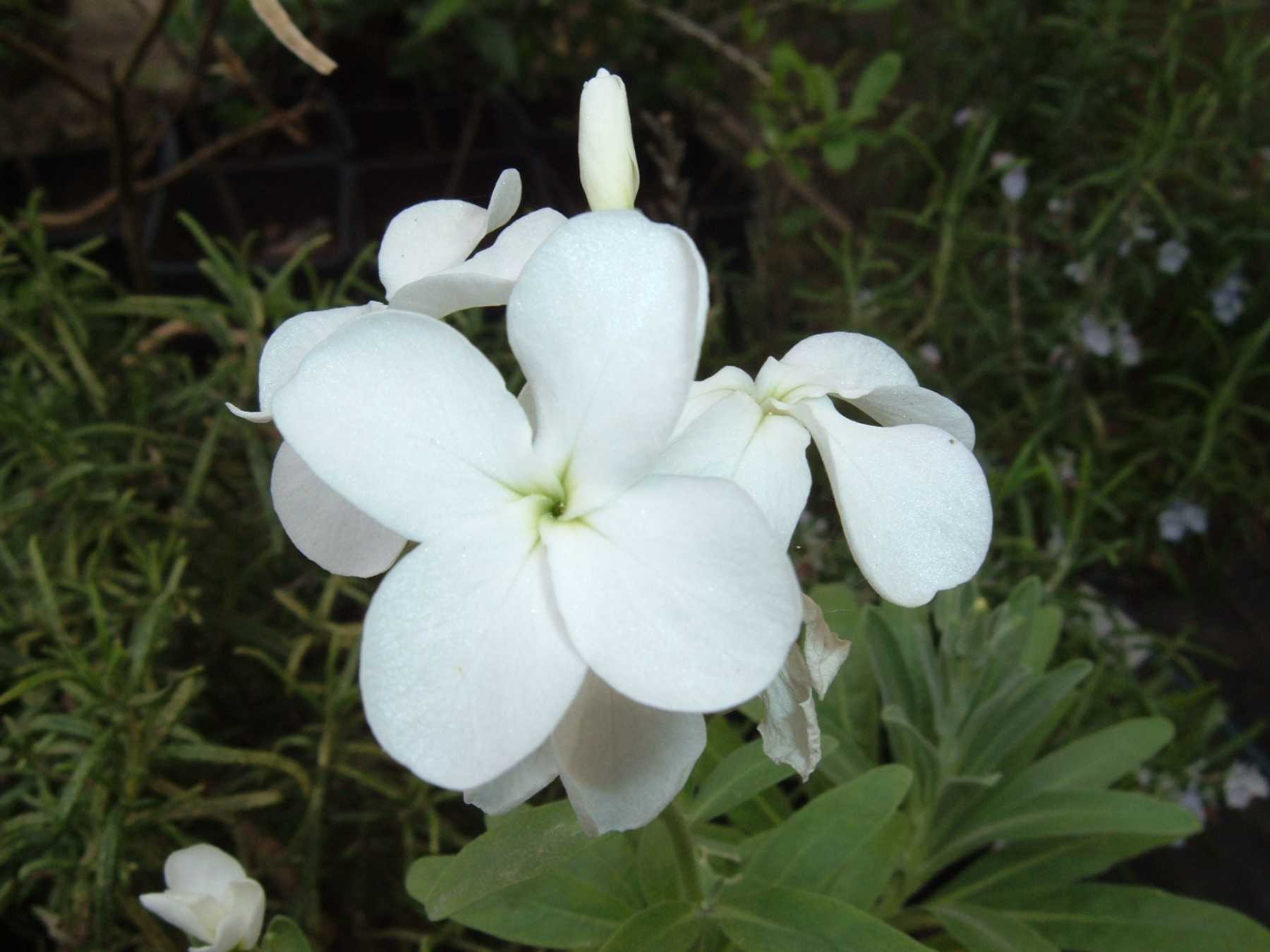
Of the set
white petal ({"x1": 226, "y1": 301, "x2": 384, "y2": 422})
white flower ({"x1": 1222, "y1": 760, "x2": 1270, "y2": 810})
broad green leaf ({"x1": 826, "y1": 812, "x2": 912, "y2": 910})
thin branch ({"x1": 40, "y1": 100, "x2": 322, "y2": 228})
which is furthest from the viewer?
thin branch ({"x1": 40, "y1": 100, "x2": 322, "y2": 228})

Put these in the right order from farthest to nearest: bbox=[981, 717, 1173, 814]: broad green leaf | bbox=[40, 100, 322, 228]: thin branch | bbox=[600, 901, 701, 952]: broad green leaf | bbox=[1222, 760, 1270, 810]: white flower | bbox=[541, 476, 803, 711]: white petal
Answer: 1. bbox=[40, 100, 322, 228]: thin branch
2. bbox=[1222, 760, 1270, 810]: white flower
3. bbox=[981, 717, 1173, 814]: broad green leaf
4. bbox=[600, 901, 701, 952]: broad green leaf
5. bbox=[541, 476, 803, 711]: white petal

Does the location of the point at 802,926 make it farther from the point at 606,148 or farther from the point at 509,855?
the point at 606,148

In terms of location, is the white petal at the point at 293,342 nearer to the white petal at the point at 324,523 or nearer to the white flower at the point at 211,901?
the white petal at the point at 324,523

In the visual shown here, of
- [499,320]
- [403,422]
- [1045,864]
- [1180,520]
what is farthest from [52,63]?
[1180,520]

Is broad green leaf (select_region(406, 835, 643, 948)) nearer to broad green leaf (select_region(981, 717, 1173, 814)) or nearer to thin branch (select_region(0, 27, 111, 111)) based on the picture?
broad green leaf (select_region(981, 717, 1173, 814))

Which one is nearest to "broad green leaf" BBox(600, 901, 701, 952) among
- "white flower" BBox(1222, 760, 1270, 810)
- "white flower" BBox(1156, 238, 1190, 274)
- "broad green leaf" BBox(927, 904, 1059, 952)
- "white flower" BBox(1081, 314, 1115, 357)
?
"broad green leaf" BBox(927, 904, 1059, 952)

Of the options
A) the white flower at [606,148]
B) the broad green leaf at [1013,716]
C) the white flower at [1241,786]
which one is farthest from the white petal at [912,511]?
the white flower at [1241,786]

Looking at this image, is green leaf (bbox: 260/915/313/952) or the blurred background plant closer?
green leaf (bbox: 260/915/313/952)

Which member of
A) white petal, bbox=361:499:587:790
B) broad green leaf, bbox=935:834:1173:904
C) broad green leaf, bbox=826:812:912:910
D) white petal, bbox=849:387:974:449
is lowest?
broad green leaf, bbox=935:834:1173:904
